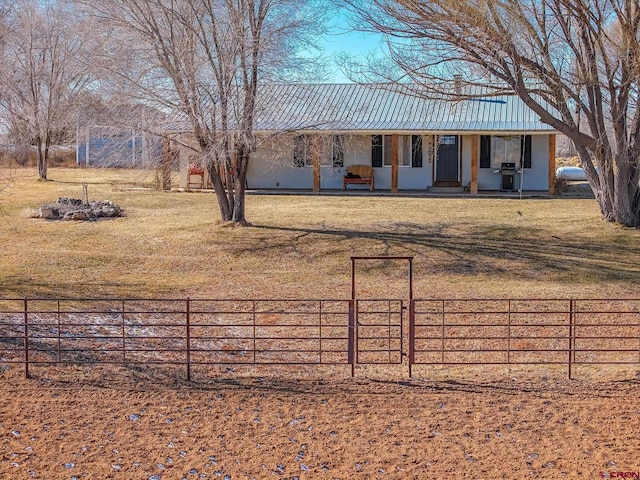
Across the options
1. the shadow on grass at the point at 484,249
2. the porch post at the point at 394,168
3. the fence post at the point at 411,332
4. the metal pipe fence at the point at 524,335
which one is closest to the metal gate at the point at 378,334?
the fence post at the point at 411,332

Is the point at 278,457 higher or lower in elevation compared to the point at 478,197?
lower

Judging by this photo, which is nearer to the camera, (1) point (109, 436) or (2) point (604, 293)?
(1) point (109, 436)

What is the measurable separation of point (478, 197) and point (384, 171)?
3737mm

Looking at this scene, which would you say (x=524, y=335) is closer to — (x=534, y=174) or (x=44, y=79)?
(x=534, y=174)

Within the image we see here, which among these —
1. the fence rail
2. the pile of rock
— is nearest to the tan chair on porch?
the pile of rock

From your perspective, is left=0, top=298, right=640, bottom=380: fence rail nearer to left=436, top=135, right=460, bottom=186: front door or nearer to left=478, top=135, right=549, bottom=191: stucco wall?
left=478, top=135, right=549, bottom=191: stucco wall

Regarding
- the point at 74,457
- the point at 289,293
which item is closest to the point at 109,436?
the point at 74,457

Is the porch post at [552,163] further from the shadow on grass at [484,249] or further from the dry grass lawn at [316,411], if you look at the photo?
the dry grass lawn at [316,411]

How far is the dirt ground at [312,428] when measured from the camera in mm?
6555

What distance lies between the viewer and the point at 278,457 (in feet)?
22.2

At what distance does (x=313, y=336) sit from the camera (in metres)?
11.0

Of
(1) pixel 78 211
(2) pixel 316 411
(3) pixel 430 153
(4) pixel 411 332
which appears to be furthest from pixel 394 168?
(2) pixel 316 411

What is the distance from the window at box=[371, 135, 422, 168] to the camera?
29.5 m

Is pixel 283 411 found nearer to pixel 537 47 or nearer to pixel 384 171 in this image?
pixel 537 47
